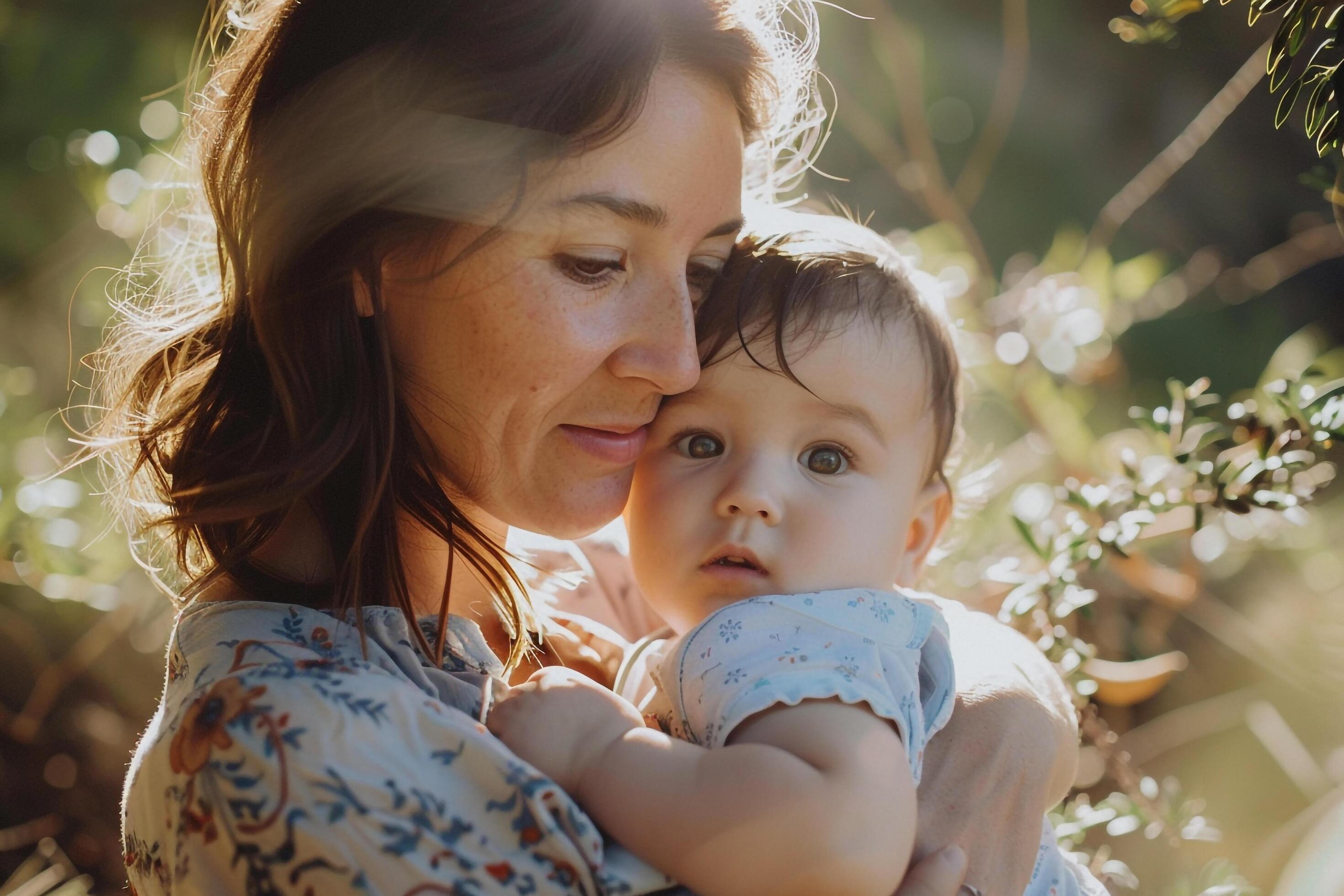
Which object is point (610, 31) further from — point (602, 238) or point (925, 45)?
point (925, 45)

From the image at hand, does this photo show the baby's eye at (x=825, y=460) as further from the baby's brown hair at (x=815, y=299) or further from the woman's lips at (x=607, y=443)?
the woman's lips at (x=607, y=443)

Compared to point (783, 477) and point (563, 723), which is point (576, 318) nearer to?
point (783, 477)

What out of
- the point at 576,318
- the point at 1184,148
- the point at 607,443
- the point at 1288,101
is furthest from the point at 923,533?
the point at 1184,148

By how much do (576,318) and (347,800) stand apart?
0.67 meters

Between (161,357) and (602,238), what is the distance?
0.78 metres

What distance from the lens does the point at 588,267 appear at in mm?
1479

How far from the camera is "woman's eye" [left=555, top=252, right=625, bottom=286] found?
1.46 metres

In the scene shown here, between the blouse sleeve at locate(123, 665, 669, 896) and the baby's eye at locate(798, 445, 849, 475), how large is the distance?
603 mm

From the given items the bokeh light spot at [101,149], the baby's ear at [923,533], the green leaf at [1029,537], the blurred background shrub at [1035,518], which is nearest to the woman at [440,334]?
the baby's ear at [923,533]

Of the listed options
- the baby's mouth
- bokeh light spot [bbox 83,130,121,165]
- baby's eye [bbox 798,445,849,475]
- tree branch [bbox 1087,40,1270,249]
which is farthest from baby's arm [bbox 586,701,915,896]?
bokeh light spot [bbox 83,130,121,165]

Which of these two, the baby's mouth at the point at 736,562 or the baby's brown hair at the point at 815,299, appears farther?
the baby's brown hair at the point at 815,299

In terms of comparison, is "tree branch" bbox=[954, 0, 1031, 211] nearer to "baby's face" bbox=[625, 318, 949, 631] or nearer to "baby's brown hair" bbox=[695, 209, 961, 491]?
"baby's brown hair" bbox=[695, 209, 961, 491]

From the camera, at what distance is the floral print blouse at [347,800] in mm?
1081

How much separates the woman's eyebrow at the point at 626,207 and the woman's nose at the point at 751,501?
349 millimetres
